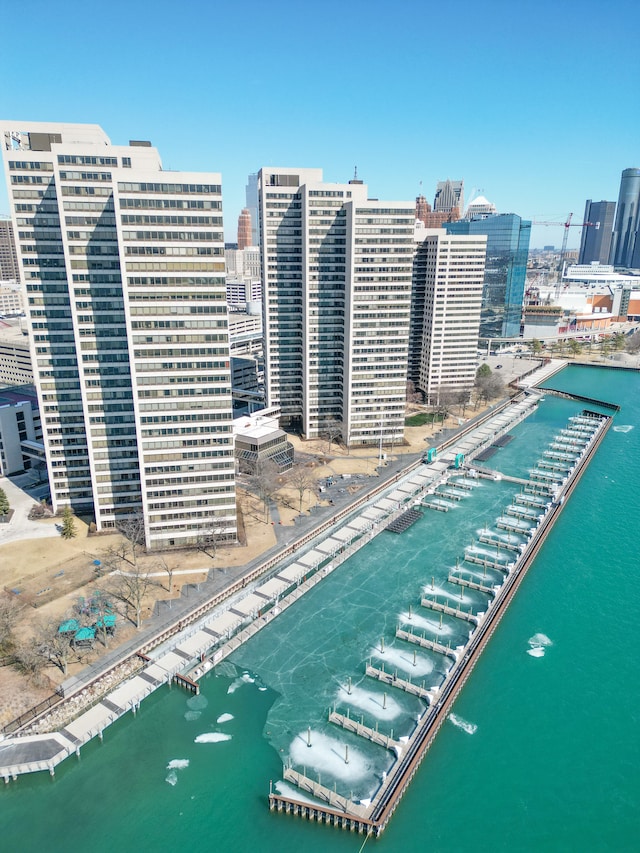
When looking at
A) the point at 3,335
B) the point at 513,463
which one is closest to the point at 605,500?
the point at 513,463

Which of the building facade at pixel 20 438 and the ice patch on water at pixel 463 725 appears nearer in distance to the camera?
the ice patch on water at pixel 463 725

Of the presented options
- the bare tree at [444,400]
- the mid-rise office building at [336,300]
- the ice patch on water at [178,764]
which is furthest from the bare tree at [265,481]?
the bare tree at [444,400]

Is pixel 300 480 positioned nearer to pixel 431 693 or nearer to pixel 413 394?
pixel 431 693

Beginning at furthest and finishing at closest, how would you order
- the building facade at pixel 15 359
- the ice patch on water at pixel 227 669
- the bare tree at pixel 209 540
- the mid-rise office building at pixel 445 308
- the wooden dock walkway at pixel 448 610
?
the building facade at pixel 15 359 < the mid-rise office building at pixel 445 308 < the bare tree at pixel 209 540 < the wooden dock walkway at pixel 448 610 < the ice patch on water at pixel 227 669

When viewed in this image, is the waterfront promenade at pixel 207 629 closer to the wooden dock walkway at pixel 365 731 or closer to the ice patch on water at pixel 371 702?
the ice patch on water at pixel 371 702

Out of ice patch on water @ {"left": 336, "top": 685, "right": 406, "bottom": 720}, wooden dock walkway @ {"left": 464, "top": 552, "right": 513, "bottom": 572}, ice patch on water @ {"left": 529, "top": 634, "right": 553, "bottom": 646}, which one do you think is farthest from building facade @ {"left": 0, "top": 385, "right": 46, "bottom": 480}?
ice patch on water @ {"left": 529, "top": 634, "right": 553, "bottom": 646}

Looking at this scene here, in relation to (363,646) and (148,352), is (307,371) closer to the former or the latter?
(148,352)
